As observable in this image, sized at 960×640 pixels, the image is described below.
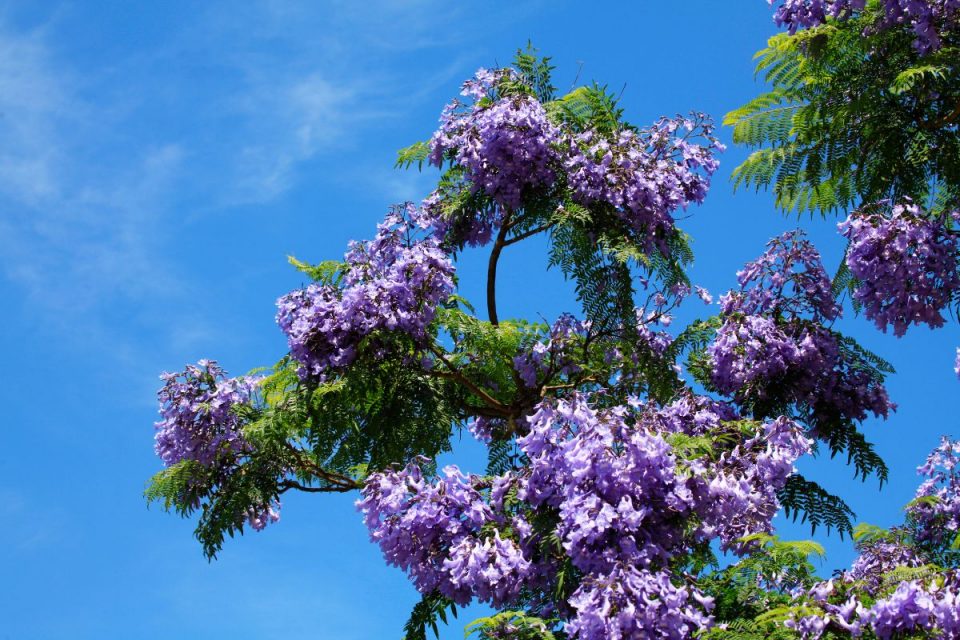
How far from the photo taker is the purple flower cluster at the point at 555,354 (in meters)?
10.0

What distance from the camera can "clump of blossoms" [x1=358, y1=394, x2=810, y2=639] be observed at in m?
6.71

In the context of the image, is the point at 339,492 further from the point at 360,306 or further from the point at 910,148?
the point at 910,148

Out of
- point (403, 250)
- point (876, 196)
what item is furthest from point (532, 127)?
point (876, 196)

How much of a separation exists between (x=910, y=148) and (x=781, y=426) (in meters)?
3.53

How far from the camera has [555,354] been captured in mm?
10086

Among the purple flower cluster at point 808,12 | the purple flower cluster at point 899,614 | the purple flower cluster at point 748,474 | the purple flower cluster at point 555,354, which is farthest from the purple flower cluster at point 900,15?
the purple flower cluster at point 899,614

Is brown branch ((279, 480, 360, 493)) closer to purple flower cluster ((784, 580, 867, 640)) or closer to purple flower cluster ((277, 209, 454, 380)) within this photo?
purple flower cluster ((277, 209, 454, 380))

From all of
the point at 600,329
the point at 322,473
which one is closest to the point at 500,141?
the point at 600,329

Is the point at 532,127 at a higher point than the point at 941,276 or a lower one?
higher

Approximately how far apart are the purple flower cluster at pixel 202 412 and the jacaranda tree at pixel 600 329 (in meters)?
0.02

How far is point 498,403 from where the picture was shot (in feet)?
33.6

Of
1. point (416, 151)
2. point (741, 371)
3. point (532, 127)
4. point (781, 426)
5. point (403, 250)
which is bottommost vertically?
point (781, 426)

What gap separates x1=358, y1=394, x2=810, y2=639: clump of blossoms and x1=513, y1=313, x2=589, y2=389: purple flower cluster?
169cm

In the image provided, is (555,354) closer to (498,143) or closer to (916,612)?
(498,143)
